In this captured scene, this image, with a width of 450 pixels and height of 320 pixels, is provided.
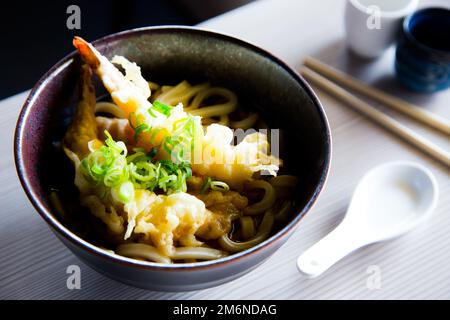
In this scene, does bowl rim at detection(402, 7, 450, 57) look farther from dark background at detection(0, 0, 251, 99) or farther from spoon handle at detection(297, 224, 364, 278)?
dark background at detection(0, 0, 251, 99)

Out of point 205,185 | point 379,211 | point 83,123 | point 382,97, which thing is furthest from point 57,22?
point 379,211

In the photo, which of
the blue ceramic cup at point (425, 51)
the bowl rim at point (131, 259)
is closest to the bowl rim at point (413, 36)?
the blue ceramic cup at point (425, 51)

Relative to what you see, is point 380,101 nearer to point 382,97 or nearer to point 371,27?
point 382,97

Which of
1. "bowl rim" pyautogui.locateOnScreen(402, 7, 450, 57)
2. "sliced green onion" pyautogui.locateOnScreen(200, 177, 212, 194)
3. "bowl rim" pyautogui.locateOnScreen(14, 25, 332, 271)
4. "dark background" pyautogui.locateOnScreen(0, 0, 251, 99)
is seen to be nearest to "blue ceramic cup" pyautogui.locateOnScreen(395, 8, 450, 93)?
"bowl rim" pyautogui.locateOnScreen(402, 7, 450, 57)

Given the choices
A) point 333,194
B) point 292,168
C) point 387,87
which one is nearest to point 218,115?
point 292,168

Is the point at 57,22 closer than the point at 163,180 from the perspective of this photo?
No

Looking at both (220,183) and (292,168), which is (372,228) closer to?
(292,168)
